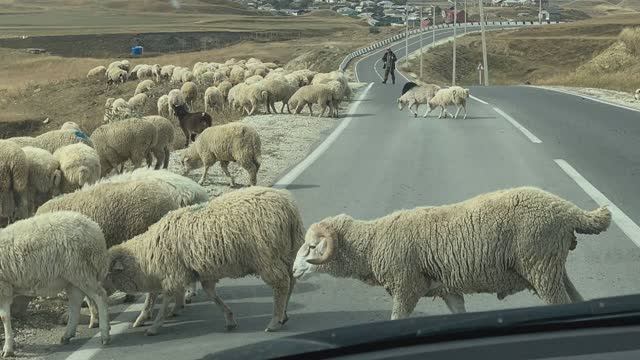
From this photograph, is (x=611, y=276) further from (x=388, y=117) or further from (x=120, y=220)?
(x=388, y=117)

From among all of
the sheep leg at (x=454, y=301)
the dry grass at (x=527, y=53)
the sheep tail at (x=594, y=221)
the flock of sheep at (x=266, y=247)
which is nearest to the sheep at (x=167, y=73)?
the dry grass at (x=527, y=53)

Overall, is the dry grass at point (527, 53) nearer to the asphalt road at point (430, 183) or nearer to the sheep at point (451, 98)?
the sheep at point (451, 98)

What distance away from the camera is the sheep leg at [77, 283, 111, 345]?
639 centimetres

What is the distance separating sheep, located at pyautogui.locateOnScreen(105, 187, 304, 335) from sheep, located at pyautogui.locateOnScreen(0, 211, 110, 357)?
273 millimetres

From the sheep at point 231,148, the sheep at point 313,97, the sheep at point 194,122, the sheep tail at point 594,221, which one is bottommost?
the sheep at point 313,97

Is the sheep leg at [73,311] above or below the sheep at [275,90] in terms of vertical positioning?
above

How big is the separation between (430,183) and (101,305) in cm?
711

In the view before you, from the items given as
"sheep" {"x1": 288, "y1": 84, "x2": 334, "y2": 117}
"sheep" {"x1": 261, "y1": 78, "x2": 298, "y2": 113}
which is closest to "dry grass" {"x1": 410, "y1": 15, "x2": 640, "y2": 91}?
"sheep" {"x1": 261, "y1": 78, "x2": 298, "y2": 113}

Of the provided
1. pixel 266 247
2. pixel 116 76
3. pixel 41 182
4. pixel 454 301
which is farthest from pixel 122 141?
pixel 116 76

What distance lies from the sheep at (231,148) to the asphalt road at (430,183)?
814 millimetres

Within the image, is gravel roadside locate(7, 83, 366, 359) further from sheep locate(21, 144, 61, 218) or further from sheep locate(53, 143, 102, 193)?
sheep locate(21, 144, 61, 218)

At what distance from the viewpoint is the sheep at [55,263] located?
627 cm

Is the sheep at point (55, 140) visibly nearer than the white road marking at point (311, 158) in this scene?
Yes

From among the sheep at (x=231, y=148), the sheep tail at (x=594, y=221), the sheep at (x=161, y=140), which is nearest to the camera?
the sheep tail at (x=594, y=221)
